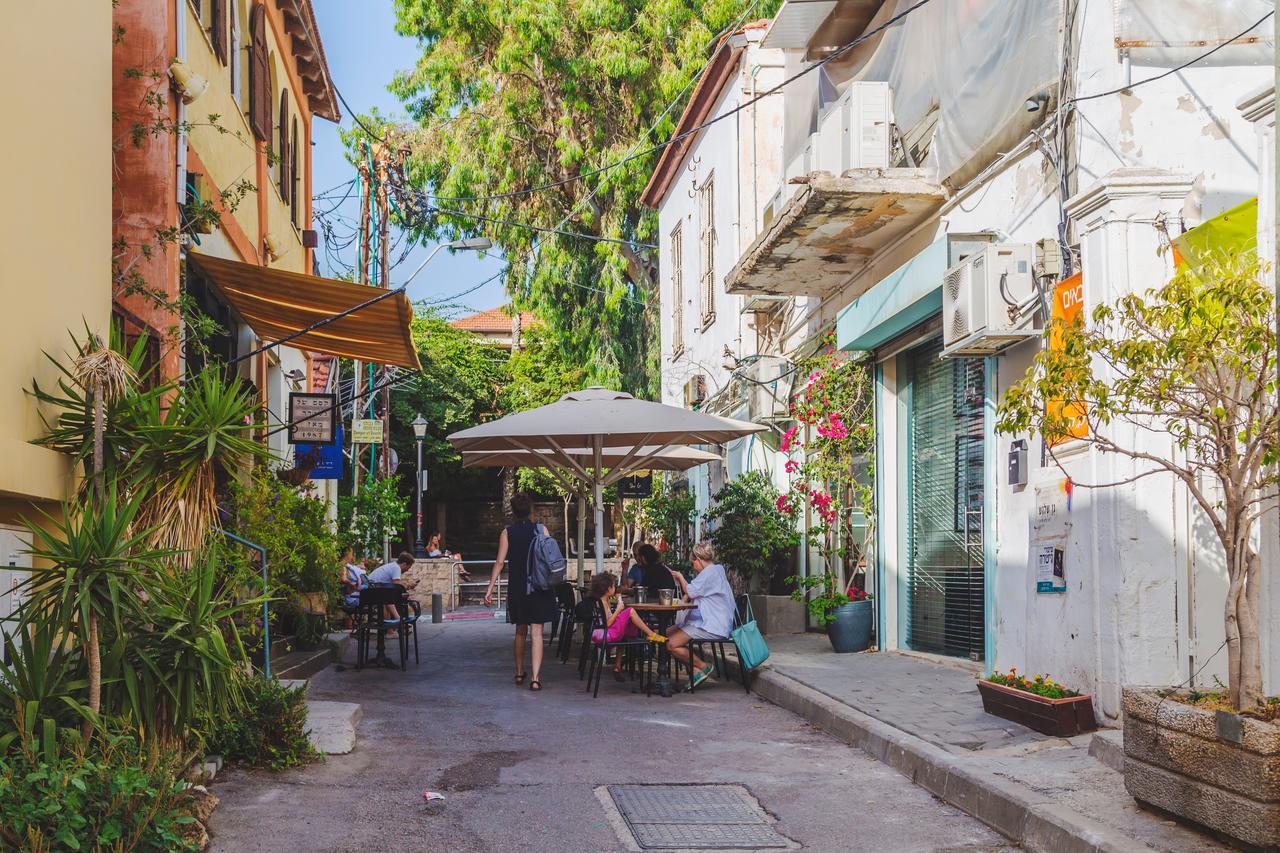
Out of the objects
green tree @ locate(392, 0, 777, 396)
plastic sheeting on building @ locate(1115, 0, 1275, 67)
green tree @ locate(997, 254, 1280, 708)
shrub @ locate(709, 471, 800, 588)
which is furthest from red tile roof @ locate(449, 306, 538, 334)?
green tree @ locate(997, 254, 1280, 708)

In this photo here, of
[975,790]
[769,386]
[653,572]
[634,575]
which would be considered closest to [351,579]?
[634,575]

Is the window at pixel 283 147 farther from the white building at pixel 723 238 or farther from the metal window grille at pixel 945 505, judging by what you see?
the metal window grille at pixel 945 505

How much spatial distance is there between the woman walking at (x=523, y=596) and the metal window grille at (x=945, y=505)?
3.68 meters

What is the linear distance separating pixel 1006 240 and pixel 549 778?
556 cm

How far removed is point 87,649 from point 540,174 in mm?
23018

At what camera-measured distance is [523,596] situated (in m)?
11.1

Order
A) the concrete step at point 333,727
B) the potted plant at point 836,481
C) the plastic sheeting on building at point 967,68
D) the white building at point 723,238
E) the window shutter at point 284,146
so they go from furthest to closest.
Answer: the white building at point 723,238
the window shutter at point 284,146
the potted plant at point 836,481
the plastic sheeting on building at point 967,68
the concrete step at point 333,727

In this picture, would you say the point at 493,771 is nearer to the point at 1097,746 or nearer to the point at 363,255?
the point at 1097,746

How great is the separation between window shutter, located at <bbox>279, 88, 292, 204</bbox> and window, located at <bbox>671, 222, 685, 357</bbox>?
341 inches

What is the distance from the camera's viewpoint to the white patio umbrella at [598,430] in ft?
38.7

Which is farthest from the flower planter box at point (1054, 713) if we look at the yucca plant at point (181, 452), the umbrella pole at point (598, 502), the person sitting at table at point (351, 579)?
the person sitting at table at point (351, 579)

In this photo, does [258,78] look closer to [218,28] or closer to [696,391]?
[218,28]

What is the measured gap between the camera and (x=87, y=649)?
215 inches

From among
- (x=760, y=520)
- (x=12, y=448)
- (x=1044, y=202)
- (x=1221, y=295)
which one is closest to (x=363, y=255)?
(x=760, y=520)
